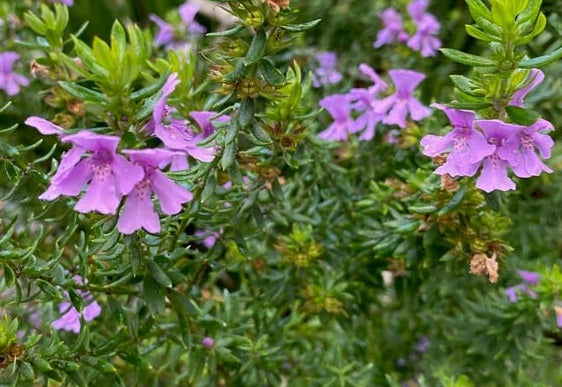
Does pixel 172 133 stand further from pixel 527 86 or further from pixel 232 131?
pixel 527 86

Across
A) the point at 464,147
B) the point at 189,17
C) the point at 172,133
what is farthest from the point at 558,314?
the point at 189,17

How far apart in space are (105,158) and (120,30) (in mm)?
131

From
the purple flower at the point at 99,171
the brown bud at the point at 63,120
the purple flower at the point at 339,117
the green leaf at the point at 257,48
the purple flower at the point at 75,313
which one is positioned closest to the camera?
the purple flower at the point at 99,171

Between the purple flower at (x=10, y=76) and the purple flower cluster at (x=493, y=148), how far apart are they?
0.90 metres

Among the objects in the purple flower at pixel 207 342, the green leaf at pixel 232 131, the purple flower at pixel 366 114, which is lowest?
the purple flower at pixel 207 342

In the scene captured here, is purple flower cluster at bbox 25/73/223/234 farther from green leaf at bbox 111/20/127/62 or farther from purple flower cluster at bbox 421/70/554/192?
purple flower cluster at bbox 421/70/554/192

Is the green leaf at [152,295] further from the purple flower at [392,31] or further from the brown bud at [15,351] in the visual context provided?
the purple flower at [392,31]

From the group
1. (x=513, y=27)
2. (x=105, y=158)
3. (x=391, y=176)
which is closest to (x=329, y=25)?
(x=391, y=176)

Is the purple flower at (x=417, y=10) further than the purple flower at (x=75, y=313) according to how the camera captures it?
Yes

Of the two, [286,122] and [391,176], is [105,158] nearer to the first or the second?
[286,122]

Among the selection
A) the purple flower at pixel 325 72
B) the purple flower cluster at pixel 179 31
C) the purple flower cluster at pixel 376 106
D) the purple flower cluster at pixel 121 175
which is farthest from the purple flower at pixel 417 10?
the purple flower cluster at pixel 121 175

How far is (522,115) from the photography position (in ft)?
2.44

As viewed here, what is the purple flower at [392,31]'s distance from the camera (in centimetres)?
148

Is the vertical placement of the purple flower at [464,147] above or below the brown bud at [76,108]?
above
